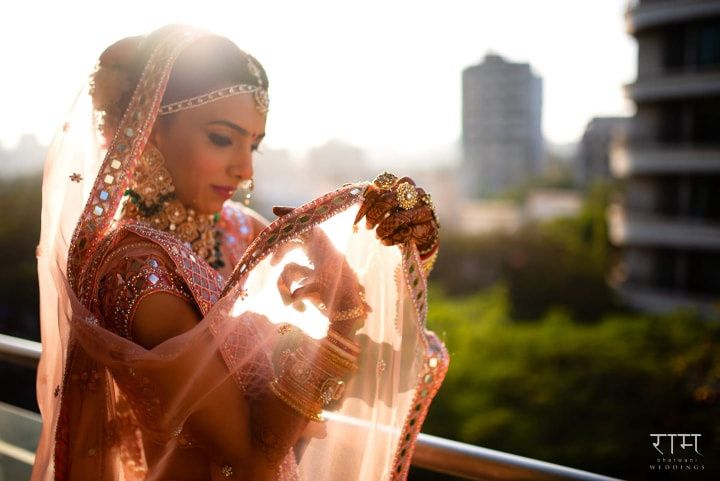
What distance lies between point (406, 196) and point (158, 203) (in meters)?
0.49

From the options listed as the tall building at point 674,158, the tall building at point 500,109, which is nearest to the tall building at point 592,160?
the tall building at point 674,158

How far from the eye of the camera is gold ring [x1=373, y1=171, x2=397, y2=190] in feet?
3.56

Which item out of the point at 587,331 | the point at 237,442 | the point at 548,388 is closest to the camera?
the point at 237,442

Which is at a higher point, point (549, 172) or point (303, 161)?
point (549, 172)

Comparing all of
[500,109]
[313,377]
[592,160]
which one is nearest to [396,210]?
[313,377]

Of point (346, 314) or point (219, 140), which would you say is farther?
point (219, 140)

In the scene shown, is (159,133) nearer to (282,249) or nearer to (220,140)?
(220,140)

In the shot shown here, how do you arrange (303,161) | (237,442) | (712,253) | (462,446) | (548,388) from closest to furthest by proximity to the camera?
(237,442)
(462,446)
(303,161)
(548,388)
(712,253)

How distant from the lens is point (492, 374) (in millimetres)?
11305

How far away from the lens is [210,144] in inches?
48.1

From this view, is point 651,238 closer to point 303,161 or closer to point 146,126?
point 303,161

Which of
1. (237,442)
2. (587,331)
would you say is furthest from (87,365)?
(587,331)

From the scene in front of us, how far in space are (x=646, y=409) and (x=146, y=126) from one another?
10.3m

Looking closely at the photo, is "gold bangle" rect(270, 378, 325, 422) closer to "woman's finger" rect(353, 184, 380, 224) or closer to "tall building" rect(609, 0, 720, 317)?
"woman's finger" rect(353, 184, 380, 224)
